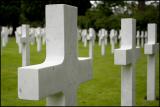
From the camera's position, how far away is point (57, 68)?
197cm

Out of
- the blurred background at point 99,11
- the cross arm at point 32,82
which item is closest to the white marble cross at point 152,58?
the blurred background at point 99,11

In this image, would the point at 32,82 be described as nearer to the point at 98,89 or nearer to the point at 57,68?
the point at 57,68

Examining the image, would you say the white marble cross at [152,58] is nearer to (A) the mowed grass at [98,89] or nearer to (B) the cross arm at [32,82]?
(A) the mowed grass at [98,89]

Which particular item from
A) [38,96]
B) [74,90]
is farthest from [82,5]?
[38,96]

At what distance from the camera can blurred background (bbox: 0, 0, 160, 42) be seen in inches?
241

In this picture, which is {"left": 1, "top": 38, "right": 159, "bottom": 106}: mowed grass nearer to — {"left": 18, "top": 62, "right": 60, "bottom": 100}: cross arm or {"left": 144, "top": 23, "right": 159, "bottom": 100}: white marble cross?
{"left": 144, "top": 23, "right": 159, "bottom": 100}: white marble cross

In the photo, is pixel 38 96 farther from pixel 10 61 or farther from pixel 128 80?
pixel 10 61

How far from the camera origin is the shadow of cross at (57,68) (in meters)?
1.77

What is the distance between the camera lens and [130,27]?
147 inches

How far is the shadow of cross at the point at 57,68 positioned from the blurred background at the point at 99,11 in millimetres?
3130

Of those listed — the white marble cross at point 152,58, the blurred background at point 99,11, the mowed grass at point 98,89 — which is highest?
the blurred background at point 99,11

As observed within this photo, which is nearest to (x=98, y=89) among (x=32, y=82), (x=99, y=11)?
(x=32, y=82)

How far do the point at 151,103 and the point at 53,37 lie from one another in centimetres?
350

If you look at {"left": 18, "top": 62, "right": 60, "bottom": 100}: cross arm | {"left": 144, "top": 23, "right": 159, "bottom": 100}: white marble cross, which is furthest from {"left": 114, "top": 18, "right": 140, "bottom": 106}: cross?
{"left": 18, "top": 62, "right": 60, "bottom": 100}: cross arm
